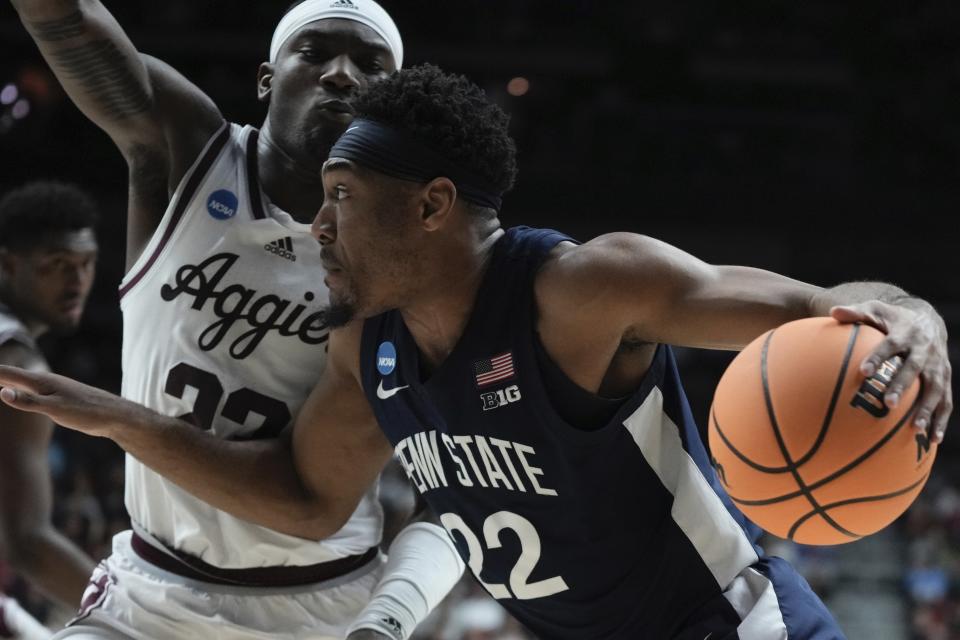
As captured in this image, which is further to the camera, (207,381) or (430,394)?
(207,381)

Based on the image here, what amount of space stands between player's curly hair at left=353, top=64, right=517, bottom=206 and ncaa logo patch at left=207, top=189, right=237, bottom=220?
546 mm

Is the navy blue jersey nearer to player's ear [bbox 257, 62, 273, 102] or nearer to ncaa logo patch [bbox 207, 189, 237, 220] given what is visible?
ncaa logo patch [bbox 207, 189, 237, 220]

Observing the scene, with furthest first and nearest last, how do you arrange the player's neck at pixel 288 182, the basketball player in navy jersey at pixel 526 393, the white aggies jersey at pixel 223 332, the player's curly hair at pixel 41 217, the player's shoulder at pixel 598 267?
the player's curly hair at pixel 41 217
the player's neck at pixel 288 182
the white aggies jersey at pixel 223 332
the basketball player in navy jersey at pixel 526 393
the player's shoulder at pixel 598 267

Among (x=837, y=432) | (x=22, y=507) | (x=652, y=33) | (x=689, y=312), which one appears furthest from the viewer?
(x=652, y=33)

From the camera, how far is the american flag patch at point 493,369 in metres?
2.57

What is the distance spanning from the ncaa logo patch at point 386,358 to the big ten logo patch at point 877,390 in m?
1.13

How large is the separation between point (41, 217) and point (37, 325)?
1.33ft

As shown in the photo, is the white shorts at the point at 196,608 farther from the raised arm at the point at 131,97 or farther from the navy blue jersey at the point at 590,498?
the raised arm at the point at 131,97

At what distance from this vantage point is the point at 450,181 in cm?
265

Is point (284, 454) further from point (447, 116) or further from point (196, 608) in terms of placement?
point (447, 116)

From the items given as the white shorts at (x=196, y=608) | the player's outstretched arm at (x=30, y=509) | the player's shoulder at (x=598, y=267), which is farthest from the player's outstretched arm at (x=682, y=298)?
the player's outstretched arm at (x=30, y=509)

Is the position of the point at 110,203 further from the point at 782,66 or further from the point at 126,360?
the point at 126,360

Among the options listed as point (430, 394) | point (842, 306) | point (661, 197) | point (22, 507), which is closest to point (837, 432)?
point (842, 306)

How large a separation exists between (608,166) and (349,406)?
440 inches
